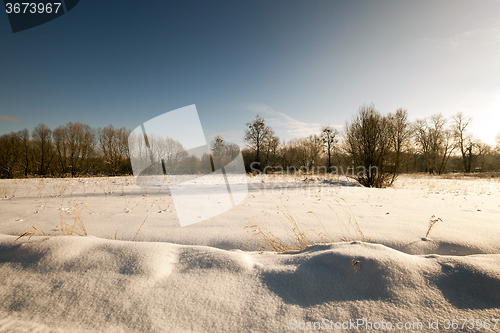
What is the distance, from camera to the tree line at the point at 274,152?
980cm

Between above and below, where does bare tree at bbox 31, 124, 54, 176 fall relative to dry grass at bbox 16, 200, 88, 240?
above

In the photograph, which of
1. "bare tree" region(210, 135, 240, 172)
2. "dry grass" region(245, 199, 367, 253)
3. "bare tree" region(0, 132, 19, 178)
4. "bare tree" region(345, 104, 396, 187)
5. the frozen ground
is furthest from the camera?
"bare tree" region(210, 135, 240, 172)

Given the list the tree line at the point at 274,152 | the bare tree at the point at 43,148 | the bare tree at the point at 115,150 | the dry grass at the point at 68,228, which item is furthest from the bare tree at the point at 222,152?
the dry grass at the point at 68,228

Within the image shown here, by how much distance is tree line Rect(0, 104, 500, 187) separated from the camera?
9.80 meters

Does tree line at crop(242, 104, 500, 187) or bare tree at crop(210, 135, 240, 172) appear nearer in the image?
tree line at crop(242, 104, 500, 187)

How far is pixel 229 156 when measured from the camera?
3266 cm

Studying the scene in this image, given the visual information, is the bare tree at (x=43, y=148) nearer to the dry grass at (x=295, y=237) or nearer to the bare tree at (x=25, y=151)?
the bare tree at (x=25, y=151)

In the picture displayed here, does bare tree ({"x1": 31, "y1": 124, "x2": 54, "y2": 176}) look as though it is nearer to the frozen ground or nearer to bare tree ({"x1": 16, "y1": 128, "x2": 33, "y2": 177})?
bare tree ({"x1": 16, "y1": 128, "x2": 33, "y2": 177})

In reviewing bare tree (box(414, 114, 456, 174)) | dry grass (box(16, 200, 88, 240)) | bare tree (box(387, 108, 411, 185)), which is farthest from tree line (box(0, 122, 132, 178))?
bare tree (box(414, 114, 456, 174))

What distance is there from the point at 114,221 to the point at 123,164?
24.7 metres

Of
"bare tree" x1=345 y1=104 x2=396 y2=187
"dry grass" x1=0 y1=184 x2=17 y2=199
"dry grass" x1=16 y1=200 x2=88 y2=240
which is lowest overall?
"dry grass" x1=16 y1=200 x2=88 y2=240

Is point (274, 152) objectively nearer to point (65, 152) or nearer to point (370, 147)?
A: point (370, 147)

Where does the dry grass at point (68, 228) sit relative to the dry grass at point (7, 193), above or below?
below

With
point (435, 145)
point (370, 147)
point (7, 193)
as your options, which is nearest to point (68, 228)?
point (7, 193)
